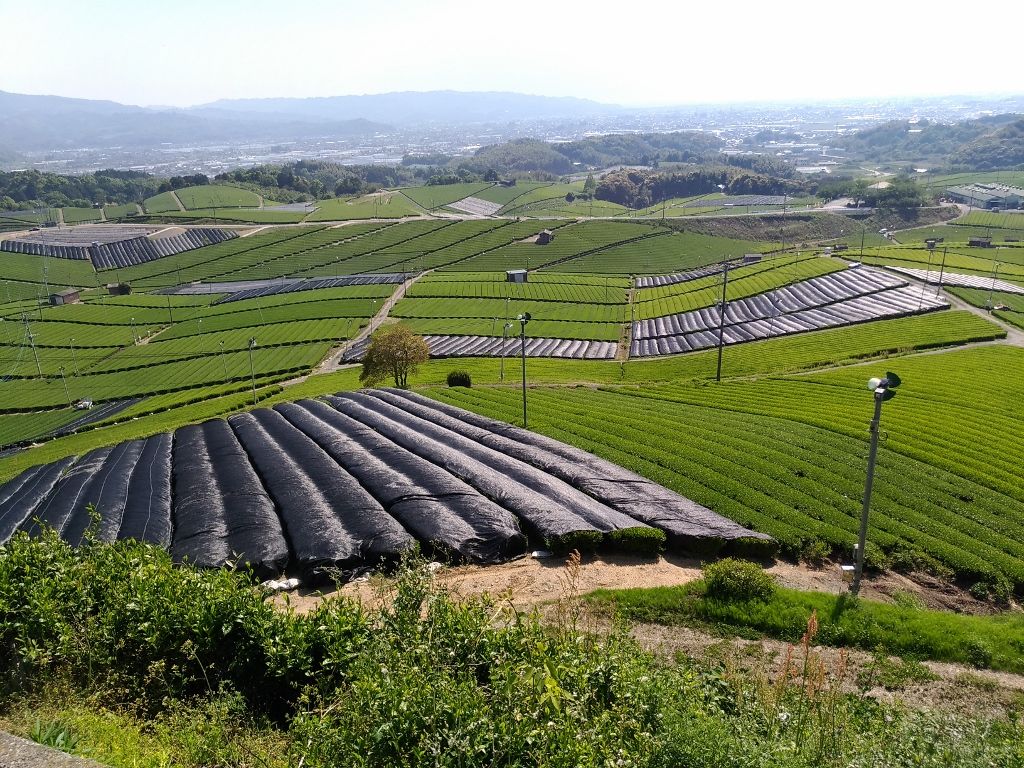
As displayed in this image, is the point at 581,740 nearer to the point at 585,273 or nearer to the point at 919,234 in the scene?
the point at 585,273

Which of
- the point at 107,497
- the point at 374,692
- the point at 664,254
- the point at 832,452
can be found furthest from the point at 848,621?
the point at 664,254

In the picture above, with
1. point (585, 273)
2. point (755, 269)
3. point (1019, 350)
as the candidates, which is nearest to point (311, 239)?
point (585, 273)

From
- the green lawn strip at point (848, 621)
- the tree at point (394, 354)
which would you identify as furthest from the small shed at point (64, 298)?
the green lawn strip at point (848, 621)

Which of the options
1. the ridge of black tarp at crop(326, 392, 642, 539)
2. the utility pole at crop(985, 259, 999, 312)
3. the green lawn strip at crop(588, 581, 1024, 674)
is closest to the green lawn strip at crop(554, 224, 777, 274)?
the utility pole at crop(985, 259, 999, 312)

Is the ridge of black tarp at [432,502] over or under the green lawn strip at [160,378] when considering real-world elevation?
over

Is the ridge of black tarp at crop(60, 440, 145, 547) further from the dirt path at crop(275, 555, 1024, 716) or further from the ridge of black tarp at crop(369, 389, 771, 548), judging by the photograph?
the ridge of black tarp at crop(369, 389, 771, 548)

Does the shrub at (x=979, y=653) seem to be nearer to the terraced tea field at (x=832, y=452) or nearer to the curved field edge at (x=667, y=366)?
the terraced tea field at (x=832, y=452)

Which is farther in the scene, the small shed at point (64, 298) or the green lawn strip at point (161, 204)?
the green lawn strip at point (161, 204)
